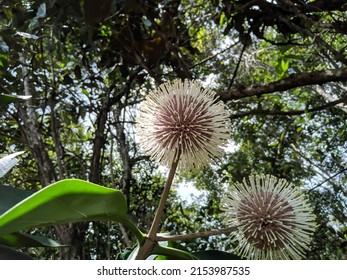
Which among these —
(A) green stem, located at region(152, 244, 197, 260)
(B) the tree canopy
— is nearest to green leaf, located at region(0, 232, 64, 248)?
(A) green stem, located at region(152, 244, 197, 260)

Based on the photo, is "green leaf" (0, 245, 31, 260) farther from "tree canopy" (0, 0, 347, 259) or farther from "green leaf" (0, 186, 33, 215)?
"tree canopy" (0, 0, 347, 259)

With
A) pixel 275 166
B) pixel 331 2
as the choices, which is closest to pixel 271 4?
pixel 331 2

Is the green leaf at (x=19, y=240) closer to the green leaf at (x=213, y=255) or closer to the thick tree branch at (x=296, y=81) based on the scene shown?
the green leaf at (x=213, y=255)

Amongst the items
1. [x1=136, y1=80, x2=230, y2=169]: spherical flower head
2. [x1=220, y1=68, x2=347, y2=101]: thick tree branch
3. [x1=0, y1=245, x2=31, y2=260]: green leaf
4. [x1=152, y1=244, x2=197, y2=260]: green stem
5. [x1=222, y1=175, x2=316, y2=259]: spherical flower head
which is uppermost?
[x1=220, y1=68, x2=347, y2=101]: thick tree branch

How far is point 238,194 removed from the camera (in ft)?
2.88

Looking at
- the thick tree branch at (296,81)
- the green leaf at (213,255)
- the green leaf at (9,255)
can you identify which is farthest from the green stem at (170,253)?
the thick tree branch at (296,81)

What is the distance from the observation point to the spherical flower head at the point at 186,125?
0.87 meters

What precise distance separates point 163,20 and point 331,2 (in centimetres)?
75

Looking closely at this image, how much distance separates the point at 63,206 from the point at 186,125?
0.41 meters

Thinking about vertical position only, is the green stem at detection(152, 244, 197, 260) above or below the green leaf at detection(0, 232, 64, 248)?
below

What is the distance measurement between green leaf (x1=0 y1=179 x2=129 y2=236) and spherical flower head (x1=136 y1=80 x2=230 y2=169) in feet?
1.03

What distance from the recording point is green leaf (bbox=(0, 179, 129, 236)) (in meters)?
0.49

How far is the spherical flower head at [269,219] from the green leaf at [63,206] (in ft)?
1.12
